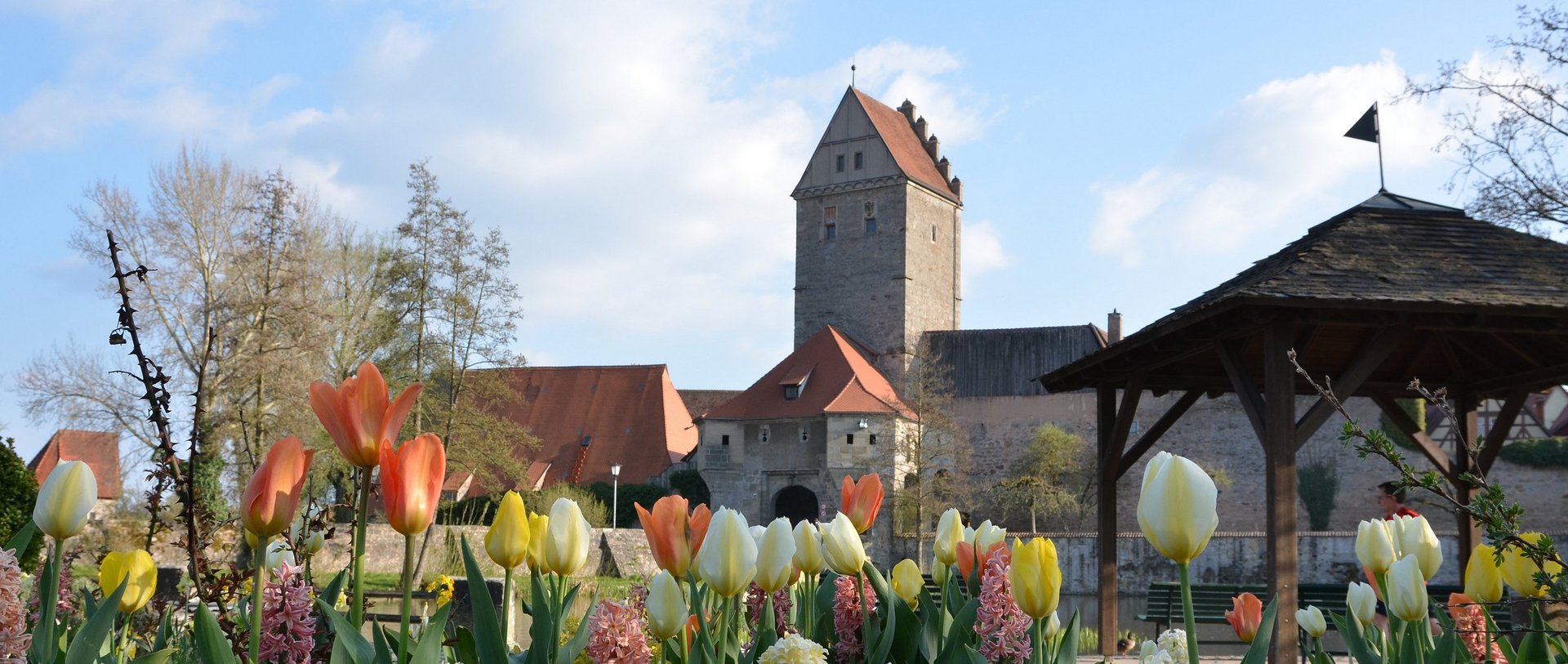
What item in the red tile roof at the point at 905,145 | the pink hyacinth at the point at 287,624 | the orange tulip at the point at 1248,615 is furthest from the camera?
the red tile roof at the point at 905,145

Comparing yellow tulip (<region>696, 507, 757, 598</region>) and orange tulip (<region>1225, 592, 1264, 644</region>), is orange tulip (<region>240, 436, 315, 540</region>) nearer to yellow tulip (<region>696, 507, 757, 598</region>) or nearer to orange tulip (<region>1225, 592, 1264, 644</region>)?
yellow tulip (<region>696, 507, 757, 598</region>)

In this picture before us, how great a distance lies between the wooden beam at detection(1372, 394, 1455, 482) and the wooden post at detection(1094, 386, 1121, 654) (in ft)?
6.55

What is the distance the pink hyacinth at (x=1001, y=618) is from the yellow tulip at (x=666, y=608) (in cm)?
50

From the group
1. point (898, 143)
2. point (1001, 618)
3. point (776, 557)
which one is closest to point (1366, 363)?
point (1001, 618)

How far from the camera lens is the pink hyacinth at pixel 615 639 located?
68.9 inches

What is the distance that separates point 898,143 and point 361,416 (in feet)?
147

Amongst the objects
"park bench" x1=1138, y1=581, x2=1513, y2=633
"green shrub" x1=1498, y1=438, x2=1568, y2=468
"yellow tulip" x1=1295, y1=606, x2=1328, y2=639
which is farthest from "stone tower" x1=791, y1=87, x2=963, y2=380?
"yellow tulip" x1=1295, y1=606, x2=1328, y2=639

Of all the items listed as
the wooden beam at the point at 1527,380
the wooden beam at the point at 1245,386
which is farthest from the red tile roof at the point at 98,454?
the wooden beam at the point at 1527,380

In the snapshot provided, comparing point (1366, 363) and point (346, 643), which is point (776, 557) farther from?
point (1366, 363)

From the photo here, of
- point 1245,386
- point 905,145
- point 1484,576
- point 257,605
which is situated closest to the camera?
point 257,605

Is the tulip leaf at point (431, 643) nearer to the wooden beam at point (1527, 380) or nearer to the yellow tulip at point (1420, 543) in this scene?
the yellow tulip at point (1420, 543)

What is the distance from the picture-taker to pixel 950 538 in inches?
102

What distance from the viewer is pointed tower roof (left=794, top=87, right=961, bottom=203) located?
147ft

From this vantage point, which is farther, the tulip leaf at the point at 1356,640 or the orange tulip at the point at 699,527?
the tulip leaf at the point at 1356,640
